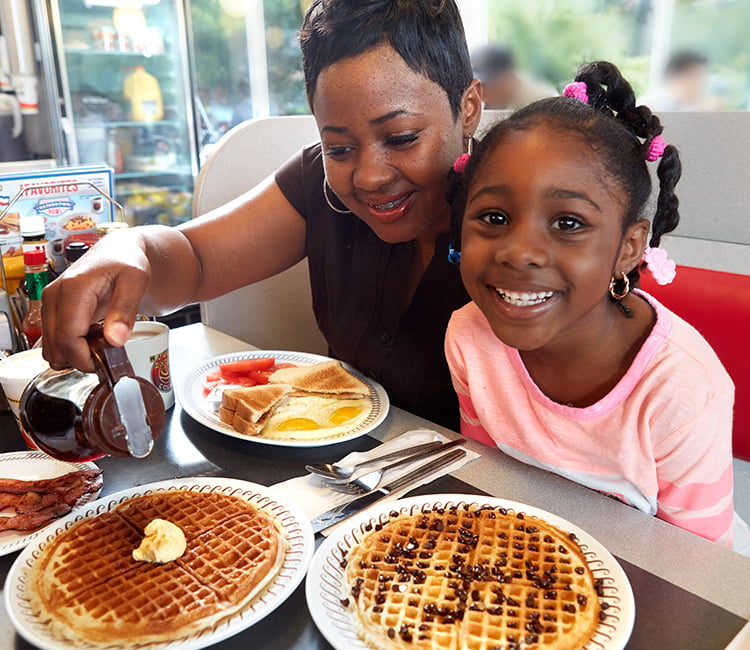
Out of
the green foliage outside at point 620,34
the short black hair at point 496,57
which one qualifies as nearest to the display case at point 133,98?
the short black hair at point 496,57

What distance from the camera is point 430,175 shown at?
1.17 m

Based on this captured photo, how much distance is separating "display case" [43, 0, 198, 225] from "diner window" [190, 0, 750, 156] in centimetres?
29

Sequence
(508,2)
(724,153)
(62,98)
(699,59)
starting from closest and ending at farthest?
(724,153), (62,98), (699,59), (508,2)

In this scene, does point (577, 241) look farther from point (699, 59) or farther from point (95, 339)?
point (699, 59)

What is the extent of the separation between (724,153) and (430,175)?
0.83 meters

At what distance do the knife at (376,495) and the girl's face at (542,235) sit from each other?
0.21 metres

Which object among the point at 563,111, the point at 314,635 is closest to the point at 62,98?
the point at 563,111

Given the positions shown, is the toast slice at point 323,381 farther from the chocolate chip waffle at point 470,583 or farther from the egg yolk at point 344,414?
the chocolate chip waffle at point 470,583

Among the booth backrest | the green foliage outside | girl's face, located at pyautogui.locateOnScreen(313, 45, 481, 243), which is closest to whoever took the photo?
girl's face, located at pyautogui.locateOnScreen(313, 45, 481, 243)

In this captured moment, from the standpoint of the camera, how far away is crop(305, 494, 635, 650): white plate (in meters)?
0.62

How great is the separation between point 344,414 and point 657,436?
1.75ft

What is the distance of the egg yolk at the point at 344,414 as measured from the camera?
1.14 m

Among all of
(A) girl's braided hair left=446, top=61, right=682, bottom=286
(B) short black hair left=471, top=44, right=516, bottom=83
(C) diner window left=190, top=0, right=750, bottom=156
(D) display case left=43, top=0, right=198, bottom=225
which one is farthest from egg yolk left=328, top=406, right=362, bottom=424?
(C) diner window left=190, top=0, right=750, bottom=156

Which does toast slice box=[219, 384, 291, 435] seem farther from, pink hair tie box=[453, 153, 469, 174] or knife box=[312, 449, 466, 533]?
pink hair tie box=[453, 153, 469, 174]
